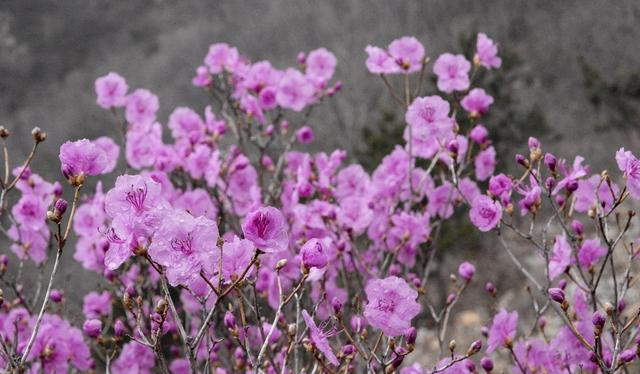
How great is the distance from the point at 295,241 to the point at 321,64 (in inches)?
42.6

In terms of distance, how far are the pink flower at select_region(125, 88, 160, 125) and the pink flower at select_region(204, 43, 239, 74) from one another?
337mm

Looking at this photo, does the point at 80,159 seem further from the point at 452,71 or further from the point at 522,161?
the point at 452,71

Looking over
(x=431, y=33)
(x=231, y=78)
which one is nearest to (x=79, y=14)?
(x=431, y=33)

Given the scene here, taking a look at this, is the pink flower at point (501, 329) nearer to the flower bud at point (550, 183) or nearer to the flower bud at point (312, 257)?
the flower bud at point (550, 183)

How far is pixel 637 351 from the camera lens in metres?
1.42

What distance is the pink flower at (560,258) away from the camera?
197 cm

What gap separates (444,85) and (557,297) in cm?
127

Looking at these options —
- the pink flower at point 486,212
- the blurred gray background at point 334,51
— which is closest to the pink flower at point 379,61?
the pink flower at point 486,212

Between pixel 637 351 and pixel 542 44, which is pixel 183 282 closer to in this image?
pixel 637 351

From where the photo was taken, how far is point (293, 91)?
291cm

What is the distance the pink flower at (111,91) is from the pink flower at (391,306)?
190cm

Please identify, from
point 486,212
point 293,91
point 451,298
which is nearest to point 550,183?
point 486,212

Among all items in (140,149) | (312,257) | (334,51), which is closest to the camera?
(312,257)

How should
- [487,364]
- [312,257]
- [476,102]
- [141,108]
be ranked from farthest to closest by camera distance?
[141,108], [476,102], [487,364], [312,257]
